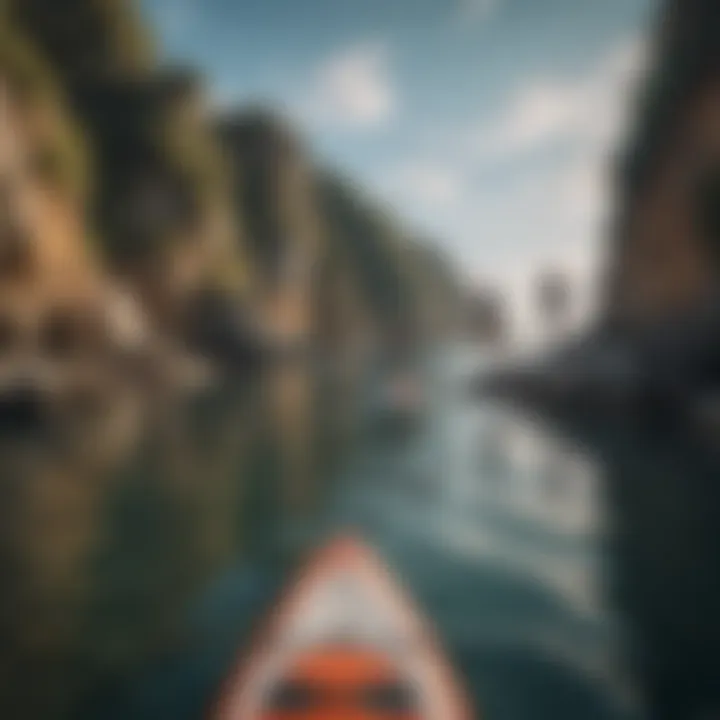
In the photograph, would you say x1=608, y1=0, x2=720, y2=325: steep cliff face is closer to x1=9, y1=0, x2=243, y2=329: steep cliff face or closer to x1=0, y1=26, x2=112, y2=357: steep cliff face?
x1=9, y1=0, x2=243, y2=329: steep cliff face

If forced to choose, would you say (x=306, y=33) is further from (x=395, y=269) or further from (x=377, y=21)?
(x=395, y=269)

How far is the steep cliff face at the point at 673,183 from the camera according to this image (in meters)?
9.66

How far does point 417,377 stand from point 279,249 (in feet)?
11.5

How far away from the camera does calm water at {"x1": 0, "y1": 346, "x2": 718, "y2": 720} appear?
2.99 m

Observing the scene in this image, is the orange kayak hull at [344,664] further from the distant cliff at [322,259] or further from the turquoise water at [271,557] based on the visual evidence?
the distant cliff at [322,259]

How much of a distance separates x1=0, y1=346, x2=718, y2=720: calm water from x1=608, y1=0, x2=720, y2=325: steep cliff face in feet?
12.9

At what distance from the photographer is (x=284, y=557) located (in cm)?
450

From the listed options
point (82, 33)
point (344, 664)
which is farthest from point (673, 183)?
point (344, 664)

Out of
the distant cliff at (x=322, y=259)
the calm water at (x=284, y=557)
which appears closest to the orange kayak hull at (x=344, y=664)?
the calm water at (x=284, y=557)

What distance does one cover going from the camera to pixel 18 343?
9.45 metres

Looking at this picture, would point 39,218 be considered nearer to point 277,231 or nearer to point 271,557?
point 277,231

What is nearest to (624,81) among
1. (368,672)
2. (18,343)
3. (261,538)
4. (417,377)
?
(261,538)

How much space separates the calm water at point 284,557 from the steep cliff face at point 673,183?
392 centimetres

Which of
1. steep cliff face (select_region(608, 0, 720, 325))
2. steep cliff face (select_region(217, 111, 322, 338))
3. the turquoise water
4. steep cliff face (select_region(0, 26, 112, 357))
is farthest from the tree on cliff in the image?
steep cliff face (select_region(608, 0, 720, 325))
